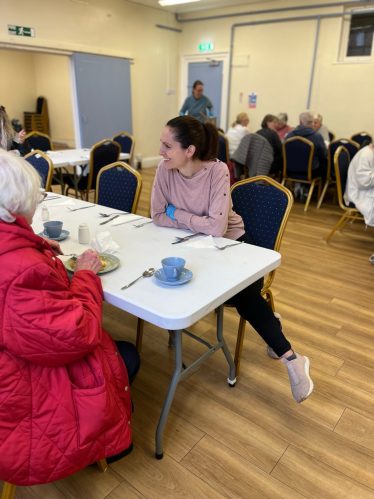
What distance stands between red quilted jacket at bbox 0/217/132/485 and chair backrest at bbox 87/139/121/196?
296cm

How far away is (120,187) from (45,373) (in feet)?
A: 5.37

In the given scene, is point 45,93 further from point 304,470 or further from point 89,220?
point 304,470

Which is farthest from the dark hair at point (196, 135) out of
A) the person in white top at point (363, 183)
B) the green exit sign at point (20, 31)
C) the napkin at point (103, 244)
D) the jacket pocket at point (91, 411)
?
the green exit sign at point (20, 31)

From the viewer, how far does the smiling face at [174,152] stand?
1.75 meters

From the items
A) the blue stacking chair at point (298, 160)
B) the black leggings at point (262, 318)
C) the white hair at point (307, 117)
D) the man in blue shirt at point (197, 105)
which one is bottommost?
the black leggings at point (262, 318)

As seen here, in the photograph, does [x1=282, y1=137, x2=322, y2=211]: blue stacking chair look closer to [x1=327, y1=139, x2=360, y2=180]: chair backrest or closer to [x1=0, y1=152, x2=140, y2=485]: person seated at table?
[x1=327, y1=139, x2=360, y2=180]: chair backrest

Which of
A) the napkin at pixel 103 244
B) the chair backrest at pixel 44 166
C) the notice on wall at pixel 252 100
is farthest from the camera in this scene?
the notice on wall at pixel 252 100

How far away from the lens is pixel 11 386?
94cm

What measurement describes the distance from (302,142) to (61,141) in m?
7.56

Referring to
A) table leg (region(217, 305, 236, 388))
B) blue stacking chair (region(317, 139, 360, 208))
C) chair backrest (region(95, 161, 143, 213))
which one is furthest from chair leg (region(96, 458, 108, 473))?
blue stacking chair (region(317, 139, 360, 208))

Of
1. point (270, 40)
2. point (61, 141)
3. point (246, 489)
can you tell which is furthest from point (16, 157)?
point (61, 141)

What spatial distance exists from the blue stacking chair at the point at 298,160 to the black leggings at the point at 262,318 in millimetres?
3466

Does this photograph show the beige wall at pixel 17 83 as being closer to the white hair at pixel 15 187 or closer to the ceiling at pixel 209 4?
the ceiling at pixel 209 4

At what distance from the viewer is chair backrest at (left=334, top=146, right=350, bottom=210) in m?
3.41
